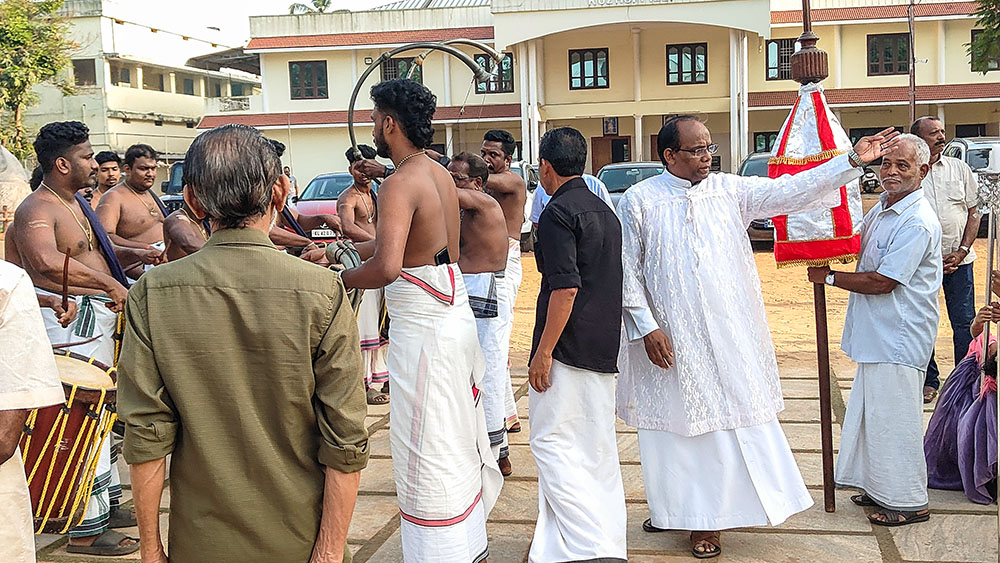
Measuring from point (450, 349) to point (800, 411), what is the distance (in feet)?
11.7

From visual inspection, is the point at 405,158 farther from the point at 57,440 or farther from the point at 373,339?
the point at 373,339

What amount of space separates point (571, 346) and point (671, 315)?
0.48m

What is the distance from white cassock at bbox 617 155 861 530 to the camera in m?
3.98

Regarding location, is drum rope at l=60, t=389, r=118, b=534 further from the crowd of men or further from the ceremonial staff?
the ceremonial staff

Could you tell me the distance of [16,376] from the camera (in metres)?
2.28

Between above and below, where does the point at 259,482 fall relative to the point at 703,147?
below

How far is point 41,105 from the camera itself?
3191cm

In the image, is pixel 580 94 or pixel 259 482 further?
pixel 580 94

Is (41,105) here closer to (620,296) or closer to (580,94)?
(580,94)

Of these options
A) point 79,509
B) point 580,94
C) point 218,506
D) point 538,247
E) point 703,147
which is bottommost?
point 79,509

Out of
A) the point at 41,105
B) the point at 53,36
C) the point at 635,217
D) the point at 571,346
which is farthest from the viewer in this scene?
the point at 41,105

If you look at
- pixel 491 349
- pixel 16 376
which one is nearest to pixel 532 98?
pixel 491 349

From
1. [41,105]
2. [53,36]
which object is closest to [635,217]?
[53,36]

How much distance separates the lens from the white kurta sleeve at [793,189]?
4008 mm
